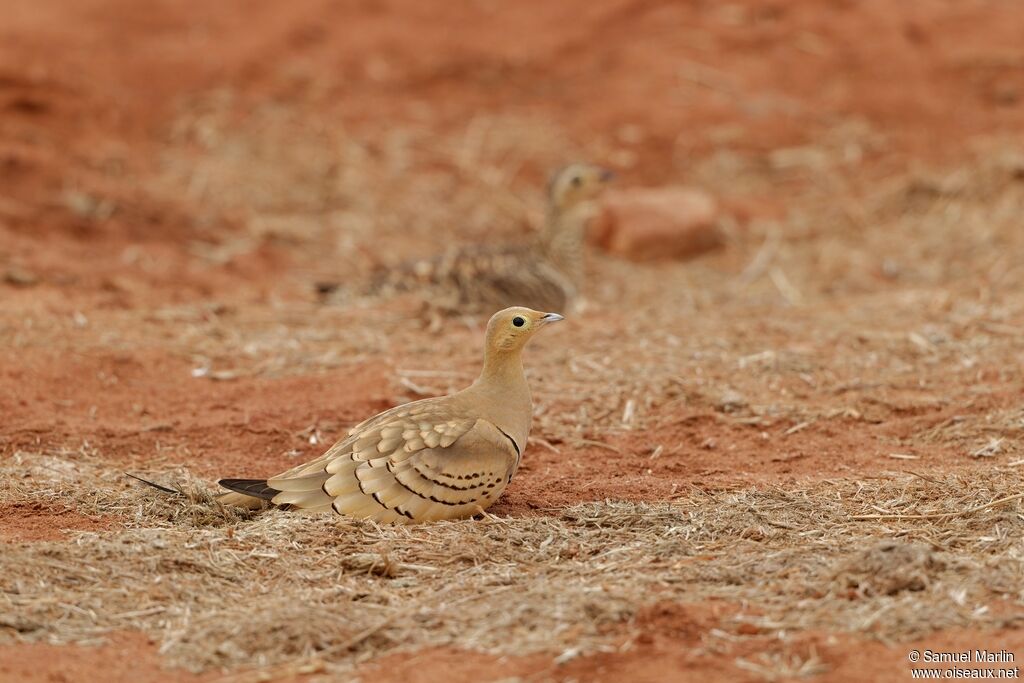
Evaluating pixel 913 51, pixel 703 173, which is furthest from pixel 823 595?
pixel 913 51

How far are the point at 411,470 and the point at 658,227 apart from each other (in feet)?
23.2

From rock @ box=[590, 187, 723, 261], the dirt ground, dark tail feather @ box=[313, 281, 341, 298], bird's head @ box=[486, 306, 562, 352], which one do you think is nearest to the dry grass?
the dirt ground

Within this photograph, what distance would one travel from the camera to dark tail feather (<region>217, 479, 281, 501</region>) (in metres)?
5.28

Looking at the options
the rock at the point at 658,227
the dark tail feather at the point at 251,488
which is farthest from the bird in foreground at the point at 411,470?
the rock at the point at 658,227

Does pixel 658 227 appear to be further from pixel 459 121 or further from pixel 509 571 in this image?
pixel 509 571

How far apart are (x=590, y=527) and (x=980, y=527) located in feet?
4.84

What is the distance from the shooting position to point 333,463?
5430mm

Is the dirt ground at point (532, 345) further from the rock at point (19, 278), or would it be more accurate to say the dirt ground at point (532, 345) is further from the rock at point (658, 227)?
the rock at point (658, 227)

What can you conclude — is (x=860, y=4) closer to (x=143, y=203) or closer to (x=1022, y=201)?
(x=1022, y=201)

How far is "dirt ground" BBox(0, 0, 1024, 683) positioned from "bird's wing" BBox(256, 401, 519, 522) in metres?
0.12

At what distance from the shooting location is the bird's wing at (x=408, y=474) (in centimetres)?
534

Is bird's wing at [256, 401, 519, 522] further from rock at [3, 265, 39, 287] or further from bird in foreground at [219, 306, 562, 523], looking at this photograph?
rock at [3, 265, 39, 287]

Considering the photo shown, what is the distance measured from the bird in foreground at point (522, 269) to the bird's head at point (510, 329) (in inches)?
131

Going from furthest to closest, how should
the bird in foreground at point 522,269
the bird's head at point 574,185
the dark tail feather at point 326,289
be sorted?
the bird's head at point 574,185, the dark tail feather at point 326,289, the bird in foreground at point 522,269
